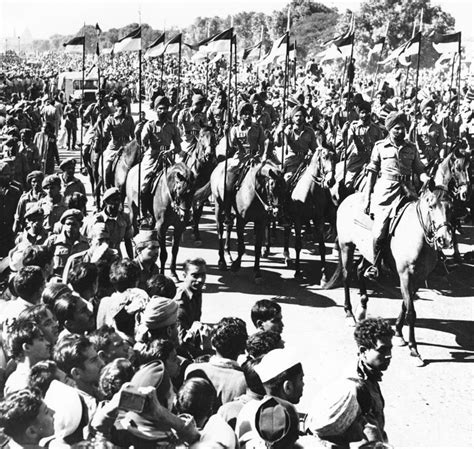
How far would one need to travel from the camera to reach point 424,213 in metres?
9.98

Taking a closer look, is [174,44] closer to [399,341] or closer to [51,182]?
[51,182]

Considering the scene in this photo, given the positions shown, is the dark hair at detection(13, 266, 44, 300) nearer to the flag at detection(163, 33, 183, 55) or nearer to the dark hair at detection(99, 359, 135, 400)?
the dark hair at detection(99, 359, 135, 400)

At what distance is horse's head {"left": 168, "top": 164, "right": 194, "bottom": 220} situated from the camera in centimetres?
1279

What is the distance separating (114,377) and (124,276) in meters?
2.42

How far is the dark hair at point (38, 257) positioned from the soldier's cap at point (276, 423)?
4.13 metres

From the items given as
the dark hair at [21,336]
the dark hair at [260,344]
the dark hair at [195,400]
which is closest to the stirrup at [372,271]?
the dark hair at [260,344]

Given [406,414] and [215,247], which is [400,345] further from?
[215,247]

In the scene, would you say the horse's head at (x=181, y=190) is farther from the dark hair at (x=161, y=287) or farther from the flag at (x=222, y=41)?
the dark hair at (x=161, y=287)

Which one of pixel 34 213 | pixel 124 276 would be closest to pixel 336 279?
pixel 34 213

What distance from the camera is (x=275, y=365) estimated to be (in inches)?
191

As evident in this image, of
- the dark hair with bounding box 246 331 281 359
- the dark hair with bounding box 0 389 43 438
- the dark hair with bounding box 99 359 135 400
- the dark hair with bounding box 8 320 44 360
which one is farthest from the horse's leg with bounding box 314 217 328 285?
the dark hair with bounding box 0 389 43 438

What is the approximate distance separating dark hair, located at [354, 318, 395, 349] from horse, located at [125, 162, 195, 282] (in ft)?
23.2

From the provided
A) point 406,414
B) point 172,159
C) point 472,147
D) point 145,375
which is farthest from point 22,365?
point 472,147

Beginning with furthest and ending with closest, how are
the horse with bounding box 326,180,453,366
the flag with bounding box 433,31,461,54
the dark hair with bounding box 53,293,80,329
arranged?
the flag with bounding box 433,31,461,54, the horse with bounding box 326,180,453,366, the dark hair with bounding box 53,293,80,329
